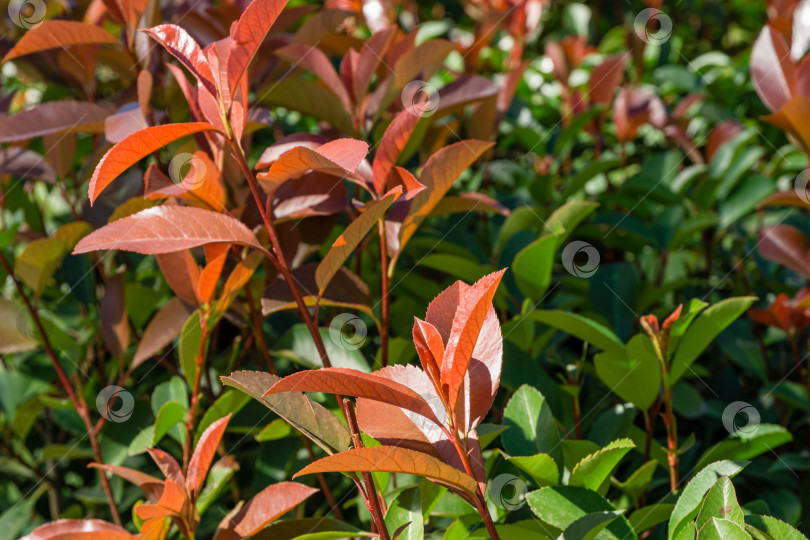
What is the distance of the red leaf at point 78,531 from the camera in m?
0.91

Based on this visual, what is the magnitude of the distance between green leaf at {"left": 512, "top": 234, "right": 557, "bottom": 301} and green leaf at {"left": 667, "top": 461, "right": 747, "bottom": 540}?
387mm

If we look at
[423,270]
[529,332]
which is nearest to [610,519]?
[529,332]

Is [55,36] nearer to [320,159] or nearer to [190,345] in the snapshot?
[190,345]

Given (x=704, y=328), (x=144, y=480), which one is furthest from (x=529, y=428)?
(x=144, y=480)

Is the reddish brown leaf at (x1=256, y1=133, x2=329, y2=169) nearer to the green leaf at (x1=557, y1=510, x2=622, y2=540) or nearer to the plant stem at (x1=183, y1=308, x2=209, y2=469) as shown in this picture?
the plant stem at (x1=183, y1=308, x2=209, y2=469)

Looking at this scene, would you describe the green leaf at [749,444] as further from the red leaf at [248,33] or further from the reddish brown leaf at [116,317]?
the reddish brown leaf at [116,317]

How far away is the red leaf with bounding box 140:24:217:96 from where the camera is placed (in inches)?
32.9

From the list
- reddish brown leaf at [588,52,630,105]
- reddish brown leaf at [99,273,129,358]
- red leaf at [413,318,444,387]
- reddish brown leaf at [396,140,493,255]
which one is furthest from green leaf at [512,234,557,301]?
reddish brown leaf at [588,52,630,105]

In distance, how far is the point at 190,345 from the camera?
44.8 inches

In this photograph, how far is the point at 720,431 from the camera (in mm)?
1444

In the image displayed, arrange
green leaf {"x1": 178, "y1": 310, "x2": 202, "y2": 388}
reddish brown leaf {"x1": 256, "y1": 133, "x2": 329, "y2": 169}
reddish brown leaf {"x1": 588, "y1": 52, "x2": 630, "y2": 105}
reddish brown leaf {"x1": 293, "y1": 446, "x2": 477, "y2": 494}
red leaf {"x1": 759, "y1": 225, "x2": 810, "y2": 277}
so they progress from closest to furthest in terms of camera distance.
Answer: reddish brown leaf {"x1": 293, "y1": 446, "x2": 477, "y2": 494}
reddish brown leaf {"x1": 256, "y1": 133, "x2": 329, "y2": 169}
green leaf {"x1": 178, "y1": 310, "x2": 202, "y2": 388}
red leaf {"x1": 759, "y1": 225, "x2": 810, "y2": 277}
reddish brown leaf {"x1": 588, "y1": 52, "x2": 630, "y2": 105}

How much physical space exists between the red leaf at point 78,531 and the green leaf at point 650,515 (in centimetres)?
64

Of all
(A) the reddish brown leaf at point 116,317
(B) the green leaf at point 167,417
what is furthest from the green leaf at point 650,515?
(A) the reddish brown leaf at point 116,317

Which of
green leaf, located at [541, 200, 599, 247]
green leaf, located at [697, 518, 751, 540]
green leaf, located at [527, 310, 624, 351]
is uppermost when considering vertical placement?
green leaf, located at [541, 200, 599, 247]
